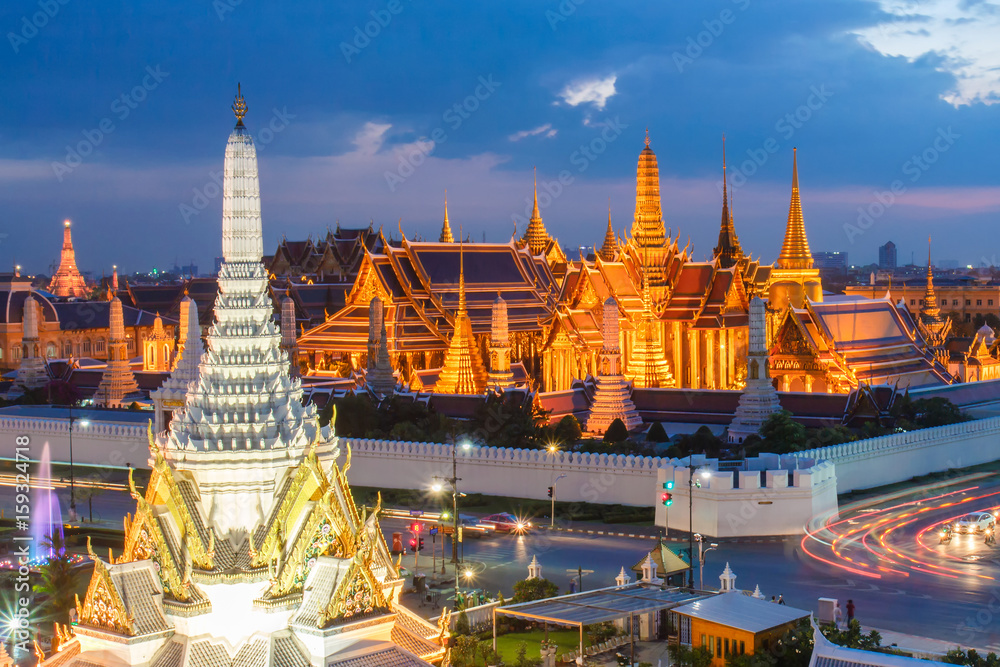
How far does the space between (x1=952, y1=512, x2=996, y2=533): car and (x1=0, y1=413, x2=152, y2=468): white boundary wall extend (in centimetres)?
2266

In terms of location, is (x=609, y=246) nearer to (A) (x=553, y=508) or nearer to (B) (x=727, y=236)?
(B) (x=727, y=236)

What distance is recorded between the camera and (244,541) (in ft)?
52.0

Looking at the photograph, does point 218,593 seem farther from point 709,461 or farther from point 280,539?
point 709,461

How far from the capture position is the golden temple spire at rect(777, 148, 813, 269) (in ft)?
193

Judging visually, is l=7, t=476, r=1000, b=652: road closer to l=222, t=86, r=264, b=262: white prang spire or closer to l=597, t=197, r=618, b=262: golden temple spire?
l=222, t=86, r=264, b=262: white prang spire

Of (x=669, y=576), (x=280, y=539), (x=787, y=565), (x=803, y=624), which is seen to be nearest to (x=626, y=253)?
(x=787, y=565)

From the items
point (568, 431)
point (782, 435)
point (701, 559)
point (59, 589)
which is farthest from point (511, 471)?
point (59, 589)

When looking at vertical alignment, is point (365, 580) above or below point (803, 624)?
above

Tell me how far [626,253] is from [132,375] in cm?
1991

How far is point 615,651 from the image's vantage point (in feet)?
67.9

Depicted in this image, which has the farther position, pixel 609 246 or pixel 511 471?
pixel 609 246

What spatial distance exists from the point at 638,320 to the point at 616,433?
12.9 metres

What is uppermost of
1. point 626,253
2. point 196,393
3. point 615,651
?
point 626,253

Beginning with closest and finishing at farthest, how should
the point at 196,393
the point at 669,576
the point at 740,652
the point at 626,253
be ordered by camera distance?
1. the point at 196,393
2. the point at 740,652
3. the point at 669,576
4. the point at 626,253
